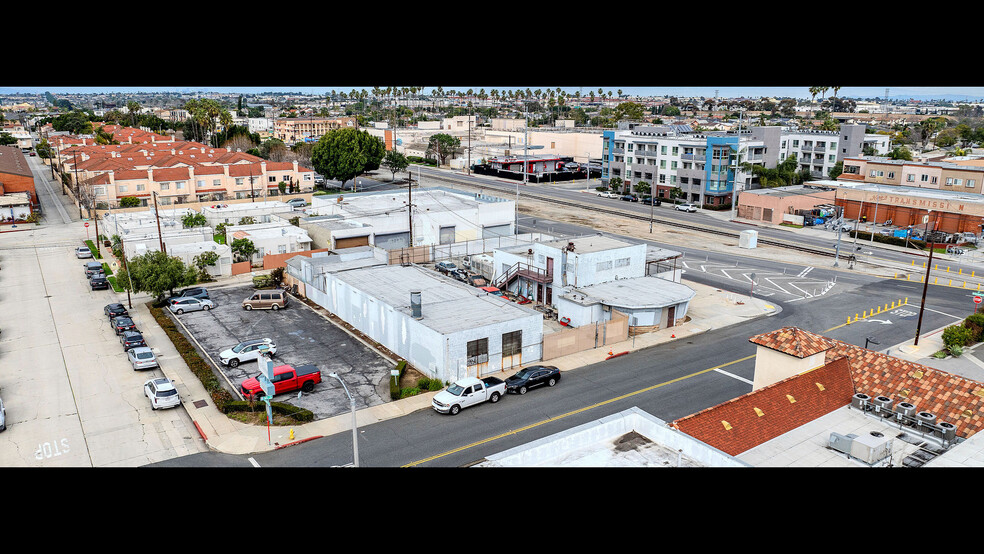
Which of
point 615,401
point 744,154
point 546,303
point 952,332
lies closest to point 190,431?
point 615,401

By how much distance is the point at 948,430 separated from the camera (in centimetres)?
1825

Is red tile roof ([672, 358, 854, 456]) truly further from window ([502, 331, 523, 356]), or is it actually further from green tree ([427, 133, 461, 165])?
green tree ([427, 133, 461, 165])

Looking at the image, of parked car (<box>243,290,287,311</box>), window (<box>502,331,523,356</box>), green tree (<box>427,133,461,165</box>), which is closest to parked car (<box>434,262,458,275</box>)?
parked car (<box>243,290,287,311</box>)

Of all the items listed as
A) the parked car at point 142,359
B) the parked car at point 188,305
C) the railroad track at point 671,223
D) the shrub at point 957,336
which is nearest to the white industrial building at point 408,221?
the parked car at point 188,305

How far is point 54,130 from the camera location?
568 ft

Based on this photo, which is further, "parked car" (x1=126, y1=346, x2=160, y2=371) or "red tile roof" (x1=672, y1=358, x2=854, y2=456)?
"parked car" (x1=126, y1=346, x2=160, y2=371)

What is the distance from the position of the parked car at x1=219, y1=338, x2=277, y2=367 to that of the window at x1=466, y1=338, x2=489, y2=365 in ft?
34.9

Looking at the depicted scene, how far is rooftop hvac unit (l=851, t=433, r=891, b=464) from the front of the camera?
56.0ft

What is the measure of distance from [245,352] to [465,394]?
12.7 m

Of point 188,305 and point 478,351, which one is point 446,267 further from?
point 478,351

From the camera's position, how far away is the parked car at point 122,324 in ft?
124

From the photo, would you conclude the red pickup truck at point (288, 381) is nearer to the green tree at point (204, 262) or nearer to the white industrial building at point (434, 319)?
the white industrial building at point (434, 319)

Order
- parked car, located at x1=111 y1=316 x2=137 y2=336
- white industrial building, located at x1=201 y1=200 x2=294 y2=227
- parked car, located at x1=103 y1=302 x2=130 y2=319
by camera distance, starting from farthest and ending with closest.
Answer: white industrial building, located at x1=201 y1=200 x2=294 y2=227, parked car, located at x1=103 y1=302 x2=130 y2=319, parked car, located at x1=111 y1=316 x2=137 y2=336

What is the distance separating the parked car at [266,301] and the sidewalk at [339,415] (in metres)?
5.48
